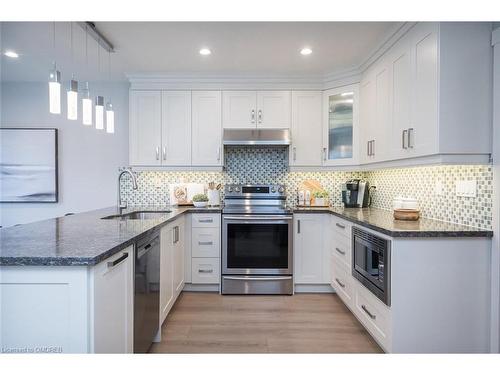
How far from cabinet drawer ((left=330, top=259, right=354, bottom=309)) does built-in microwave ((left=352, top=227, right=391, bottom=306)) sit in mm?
188

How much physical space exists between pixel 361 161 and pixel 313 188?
28.8 inches

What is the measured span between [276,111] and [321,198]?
1173mm

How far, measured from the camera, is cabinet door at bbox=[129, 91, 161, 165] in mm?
3674

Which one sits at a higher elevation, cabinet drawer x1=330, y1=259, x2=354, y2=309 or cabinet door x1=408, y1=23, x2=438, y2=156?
cabinet door x1=408, y1=23, x2=438, y2=156

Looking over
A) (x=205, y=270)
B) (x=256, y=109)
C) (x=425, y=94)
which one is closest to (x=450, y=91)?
(x=425, y=94)

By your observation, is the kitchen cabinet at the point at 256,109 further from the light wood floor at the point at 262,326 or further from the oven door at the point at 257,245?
the light wood floor at the point at 262,326

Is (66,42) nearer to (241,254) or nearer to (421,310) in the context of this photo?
(241,254)

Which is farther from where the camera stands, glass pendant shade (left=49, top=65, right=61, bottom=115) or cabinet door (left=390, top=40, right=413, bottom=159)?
cabinet door (left=390, top=40, right=413, bottom=159)

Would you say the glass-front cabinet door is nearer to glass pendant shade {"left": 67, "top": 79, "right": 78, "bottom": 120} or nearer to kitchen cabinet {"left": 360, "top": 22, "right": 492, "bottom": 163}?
kitchen cabinet {"left": 360, "top": 22, "right": 492, "bottom": 163}

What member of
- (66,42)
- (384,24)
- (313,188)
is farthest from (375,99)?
(66,42)

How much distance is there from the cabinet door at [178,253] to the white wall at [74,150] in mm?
1411

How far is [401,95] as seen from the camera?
7.99 ft

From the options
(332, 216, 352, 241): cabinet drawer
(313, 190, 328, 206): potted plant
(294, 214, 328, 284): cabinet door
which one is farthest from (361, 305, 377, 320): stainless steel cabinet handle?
(313, 190, 328, 206): potted plant
